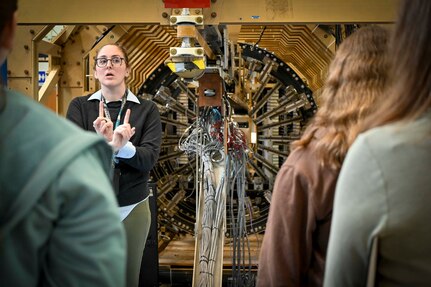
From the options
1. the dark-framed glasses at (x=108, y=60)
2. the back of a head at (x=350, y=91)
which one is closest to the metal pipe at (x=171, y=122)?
the dark-framed glasses at (x=108, y=60)

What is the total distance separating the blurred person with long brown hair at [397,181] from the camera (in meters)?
0.91

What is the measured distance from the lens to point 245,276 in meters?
3.79

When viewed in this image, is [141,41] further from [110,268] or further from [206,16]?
[110,268]

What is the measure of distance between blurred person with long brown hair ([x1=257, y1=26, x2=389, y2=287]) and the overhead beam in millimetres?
1261

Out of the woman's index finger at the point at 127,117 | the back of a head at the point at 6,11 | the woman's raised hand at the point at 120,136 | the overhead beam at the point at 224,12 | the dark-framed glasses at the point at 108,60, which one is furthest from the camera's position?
the overhead beam at the point at 224,12

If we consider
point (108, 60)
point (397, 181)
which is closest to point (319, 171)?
point (397, 181)

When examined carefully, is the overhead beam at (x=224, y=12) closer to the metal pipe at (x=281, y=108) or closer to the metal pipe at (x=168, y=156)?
the metal pipe at (x=281, y=108)

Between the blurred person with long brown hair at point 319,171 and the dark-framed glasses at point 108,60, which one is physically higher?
the dark-framed glasses at point 108,60

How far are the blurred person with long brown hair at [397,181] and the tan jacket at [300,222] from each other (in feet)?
1.12

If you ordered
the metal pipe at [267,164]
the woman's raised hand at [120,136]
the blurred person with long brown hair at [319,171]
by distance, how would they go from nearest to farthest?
the blurred person with long brown hair at [319,171] → the woman's raised hand at [120,136] → the metal pipe at [267,164]

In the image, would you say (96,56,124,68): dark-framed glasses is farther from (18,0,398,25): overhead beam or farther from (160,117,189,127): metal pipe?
(160,117,189,127): metal pipe

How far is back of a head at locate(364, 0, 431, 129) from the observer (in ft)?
3.09

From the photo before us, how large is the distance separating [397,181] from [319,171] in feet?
1.46

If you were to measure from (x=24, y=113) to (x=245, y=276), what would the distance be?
319cm
